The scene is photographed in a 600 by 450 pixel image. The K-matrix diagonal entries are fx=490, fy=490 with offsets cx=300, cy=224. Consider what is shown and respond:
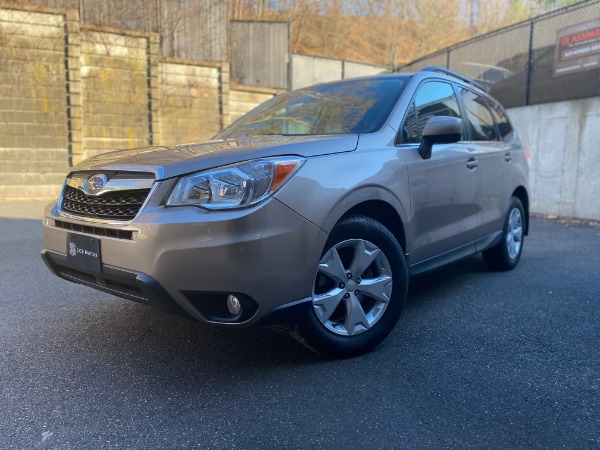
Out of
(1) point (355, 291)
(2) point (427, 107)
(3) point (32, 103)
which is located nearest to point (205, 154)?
(1) point (355, 291)

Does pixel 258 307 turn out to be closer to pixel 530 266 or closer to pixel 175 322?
pixel 175 322

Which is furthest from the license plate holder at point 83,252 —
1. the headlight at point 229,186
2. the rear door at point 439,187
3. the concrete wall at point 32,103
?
the concrete wall at point 32,103

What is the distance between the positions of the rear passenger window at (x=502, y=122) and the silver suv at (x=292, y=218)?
136 centimetres

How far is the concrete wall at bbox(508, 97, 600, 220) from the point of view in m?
8.84

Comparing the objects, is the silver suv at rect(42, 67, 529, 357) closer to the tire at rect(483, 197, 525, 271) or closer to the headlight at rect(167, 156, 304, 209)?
the headlight at rect(167, 156, 304, 209)

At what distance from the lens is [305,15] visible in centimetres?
2772

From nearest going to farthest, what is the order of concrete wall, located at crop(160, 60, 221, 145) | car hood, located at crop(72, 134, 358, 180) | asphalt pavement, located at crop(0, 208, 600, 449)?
asphalt pavement, located at crop(0, 208, 600, 449), car hood, located at crop(72, 134, 358, 180), concrete wall, located at crop(160, 60, 221, 145)

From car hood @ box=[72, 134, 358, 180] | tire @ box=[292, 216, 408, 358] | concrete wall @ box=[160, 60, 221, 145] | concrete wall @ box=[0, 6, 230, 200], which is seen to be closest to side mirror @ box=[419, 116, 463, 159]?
car hood @ box=[72, 134, 358, 180]

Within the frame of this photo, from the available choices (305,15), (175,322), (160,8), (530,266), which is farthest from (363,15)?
(175,322)

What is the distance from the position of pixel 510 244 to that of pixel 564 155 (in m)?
5.56

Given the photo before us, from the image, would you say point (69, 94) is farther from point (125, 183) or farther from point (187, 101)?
point (125, 183)

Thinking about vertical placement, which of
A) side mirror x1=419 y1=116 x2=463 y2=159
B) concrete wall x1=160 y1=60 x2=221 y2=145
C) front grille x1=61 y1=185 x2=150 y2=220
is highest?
concrete wall x1=160 y1=60 x2=221 y2=145

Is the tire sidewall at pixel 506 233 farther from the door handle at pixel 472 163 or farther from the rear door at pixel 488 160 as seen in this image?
the door handle at pixel 472 163

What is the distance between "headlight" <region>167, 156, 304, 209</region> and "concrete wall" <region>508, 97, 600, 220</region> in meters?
8.43
